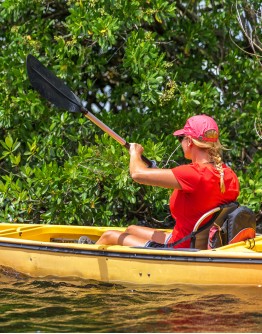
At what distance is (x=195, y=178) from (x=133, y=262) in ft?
2.68

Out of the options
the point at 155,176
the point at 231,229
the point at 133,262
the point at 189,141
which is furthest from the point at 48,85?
the point at 231,229

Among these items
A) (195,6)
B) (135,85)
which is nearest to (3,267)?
(135,85)

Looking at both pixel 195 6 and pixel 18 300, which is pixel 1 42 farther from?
pixel 18 300

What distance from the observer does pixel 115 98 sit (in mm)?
10305

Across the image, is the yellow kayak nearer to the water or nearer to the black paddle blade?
the water

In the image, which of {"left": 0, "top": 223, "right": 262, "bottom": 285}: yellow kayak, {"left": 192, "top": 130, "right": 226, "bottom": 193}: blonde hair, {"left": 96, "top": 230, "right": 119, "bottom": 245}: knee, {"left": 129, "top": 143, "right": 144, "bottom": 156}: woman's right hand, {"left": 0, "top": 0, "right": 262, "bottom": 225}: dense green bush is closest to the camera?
{"left": 0, "top": 223, "right": 262, "bottom": 285}: yellow kayak

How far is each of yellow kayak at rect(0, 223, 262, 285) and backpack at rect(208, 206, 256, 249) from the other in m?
0.09

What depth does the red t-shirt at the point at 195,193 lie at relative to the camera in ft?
23.6

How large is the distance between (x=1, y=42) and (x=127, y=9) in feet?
5.08

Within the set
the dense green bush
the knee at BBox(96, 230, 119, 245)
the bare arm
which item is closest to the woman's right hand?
the bare arm

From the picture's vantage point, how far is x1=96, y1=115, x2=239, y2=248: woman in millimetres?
7191

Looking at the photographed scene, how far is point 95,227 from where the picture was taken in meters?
8.71

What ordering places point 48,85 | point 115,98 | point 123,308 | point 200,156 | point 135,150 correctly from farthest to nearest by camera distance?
point 115,98 → point 48,85 → point 135,150 → point 200,156 → point 123,308

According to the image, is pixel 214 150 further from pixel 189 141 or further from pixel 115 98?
pixel 115 98
